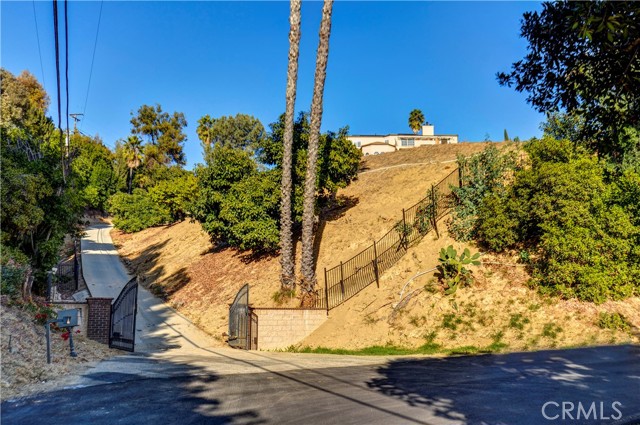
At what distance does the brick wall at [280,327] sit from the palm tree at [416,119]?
55.6 meters

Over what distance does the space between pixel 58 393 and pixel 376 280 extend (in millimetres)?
13450

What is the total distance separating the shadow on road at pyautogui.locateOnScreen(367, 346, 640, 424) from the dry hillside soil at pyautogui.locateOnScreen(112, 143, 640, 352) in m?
1.78

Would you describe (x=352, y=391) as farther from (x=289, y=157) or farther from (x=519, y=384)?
(x=289, y=157)

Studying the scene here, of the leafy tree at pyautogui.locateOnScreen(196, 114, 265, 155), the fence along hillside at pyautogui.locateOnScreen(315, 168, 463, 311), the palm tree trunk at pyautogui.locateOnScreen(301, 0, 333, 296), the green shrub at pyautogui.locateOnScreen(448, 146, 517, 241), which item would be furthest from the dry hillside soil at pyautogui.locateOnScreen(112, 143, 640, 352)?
the leafy tree at pyautogui.locateOnScreen(196, 114, 265, 155)

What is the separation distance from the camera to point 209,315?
71.3ft

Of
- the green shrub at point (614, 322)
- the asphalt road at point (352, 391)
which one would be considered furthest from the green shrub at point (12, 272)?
the green shrub at point (614, 322)

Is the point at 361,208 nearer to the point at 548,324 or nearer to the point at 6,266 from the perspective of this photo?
the point at 548,324

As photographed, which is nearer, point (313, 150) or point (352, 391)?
point (352, 391)

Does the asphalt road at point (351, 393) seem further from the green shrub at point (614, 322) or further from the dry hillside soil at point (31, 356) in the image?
the green shrub at point (614, 322)

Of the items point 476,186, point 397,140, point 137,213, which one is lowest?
point 476,186

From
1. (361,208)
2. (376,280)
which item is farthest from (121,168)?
(376,280)

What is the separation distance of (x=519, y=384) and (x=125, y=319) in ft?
39.7

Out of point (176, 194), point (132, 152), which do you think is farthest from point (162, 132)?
point (176, 194)

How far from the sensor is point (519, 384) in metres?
9.13
